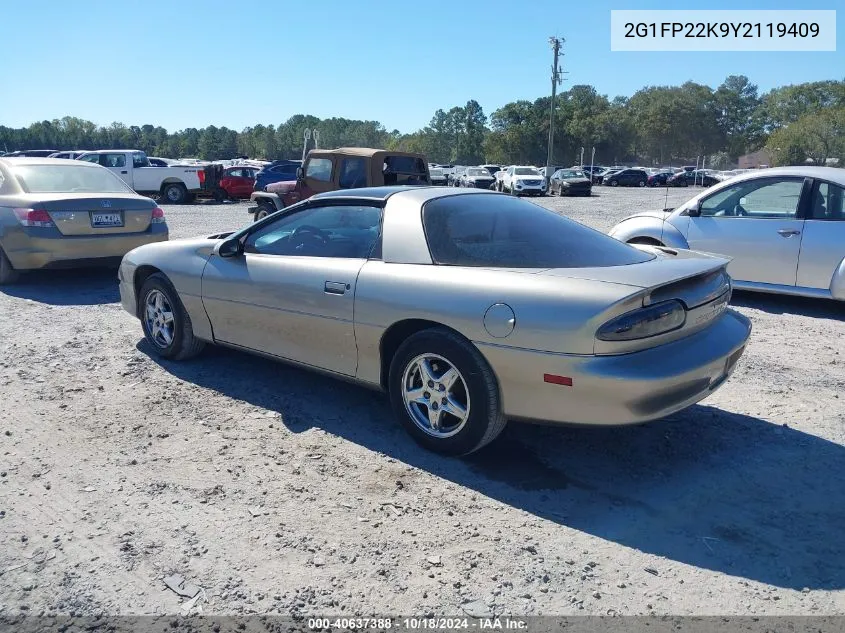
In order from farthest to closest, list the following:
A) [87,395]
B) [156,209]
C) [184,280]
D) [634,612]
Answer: [156,209] < [184,280] < [87,395] < [634,612]

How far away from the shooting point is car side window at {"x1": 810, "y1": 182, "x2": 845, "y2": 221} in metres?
7.16

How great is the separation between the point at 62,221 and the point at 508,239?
602cm

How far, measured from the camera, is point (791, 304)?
7.88m

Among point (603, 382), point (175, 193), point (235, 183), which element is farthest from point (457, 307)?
point (235, 183)

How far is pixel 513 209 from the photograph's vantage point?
14.5 feet

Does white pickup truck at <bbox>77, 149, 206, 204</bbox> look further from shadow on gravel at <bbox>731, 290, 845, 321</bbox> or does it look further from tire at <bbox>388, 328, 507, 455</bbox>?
tire at <bbox>388, 328, 507, 455</bbox>

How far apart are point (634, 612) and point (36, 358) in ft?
16.2

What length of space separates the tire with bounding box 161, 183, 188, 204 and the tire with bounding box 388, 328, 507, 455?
23.6 metres

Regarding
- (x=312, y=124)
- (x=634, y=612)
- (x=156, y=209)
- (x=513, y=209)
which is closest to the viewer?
(x=634, y=612)

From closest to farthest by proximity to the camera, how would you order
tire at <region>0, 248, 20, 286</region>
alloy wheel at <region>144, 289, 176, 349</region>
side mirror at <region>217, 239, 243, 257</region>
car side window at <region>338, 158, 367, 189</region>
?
side mirror at <region>217, 239, 243, 257</region>
alloy wheel at <region>144, 289, 176, 349</region>
tire at <region>0, 248, 20, 286</region>
car side window at <region>338, 158, 367, 189</region>

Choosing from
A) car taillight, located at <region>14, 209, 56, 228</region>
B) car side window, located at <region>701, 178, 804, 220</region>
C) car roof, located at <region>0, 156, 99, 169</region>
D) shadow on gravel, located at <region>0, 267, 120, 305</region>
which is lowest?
shadow on gravel, located at <region>0, 267, 120, 305</region>

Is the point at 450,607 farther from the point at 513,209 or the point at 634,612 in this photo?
the point at 513,209

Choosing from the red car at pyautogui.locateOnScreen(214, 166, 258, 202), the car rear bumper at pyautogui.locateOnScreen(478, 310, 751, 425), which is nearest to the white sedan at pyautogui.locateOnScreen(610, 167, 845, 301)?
the car rear bumper at pyautogui.locateOnScreen(478, 310, 751, 425)

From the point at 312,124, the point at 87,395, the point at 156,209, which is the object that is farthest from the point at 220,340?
the point at 312,124
